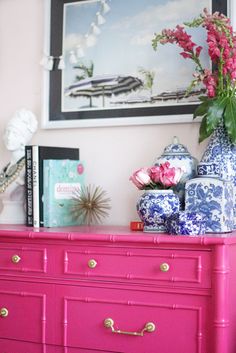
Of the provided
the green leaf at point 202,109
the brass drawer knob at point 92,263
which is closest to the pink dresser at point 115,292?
the brass drawer knob at point 92,263

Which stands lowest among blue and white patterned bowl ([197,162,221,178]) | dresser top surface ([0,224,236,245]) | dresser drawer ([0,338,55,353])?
dresser drawer ([0,338,55,353])

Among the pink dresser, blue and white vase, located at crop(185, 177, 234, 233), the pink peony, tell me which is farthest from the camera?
the pink peony

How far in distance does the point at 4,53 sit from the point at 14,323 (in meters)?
1.16

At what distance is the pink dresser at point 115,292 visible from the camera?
1.62 meters

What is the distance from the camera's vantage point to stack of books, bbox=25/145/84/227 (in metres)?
2.08

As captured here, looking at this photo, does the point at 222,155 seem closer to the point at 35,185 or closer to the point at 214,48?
the point at 214,48

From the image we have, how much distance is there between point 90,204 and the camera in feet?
7.01

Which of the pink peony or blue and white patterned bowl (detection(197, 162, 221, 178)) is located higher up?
blue and white patterned bowl (detection(197, 162, 221, 178))

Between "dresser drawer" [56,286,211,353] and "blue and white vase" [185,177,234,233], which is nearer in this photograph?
"dresser drawer" [56,286,211,353]

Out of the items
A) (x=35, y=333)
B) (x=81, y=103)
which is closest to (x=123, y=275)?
(x=35, y=333)

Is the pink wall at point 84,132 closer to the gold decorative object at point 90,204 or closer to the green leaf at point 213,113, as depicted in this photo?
the gold decorative object at point 90,204

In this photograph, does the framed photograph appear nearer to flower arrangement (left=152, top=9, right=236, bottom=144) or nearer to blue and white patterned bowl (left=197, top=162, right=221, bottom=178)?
flower arrangement (left=152, top=9, right=236, bottom=144)

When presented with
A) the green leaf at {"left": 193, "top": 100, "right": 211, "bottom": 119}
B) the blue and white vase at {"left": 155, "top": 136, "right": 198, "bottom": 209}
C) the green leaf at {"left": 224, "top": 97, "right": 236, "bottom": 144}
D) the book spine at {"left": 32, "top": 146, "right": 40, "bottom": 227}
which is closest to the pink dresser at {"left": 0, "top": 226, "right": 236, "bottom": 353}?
the book spine at {"left": 32, "top": 146, "right": 40, "bottom": 227}

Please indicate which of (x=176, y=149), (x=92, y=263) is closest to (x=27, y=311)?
(x=92, y=263)
